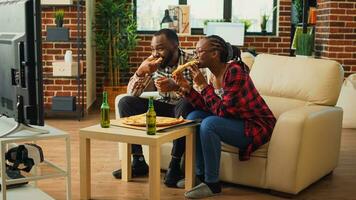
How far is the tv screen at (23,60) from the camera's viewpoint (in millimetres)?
2287

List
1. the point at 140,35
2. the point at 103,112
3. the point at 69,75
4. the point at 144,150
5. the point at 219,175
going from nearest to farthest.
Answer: the point at 103,112 < the point at 219,175 < the point at 144,150 < the point at 69,75 < the point at 140,35

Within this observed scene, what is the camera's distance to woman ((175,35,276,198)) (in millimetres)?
3197

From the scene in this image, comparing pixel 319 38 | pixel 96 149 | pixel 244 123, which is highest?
pixel 319 38

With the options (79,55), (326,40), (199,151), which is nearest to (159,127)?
(199,151)

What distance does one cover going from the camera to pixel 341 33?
5801 millimetres

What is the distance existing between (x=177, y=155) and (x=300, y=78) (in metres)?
1.01

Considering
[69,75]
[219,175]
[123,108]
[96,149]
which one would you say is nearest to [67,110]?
[69,75]

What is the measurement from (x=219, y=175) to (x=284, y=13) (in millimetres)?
4192

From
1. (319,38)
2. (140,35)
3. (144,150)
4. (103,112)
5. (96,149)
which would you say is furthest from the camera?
(140,35)

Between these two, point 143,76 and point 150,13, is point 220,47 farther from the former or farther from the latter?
point 150,13

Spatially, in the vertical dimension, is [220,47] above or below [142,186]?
above

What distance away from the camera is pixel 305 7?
6457mm

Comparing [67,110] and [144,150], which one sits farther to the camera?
[67,110]

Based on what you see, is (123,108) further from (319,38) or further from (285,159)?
(319,38)
